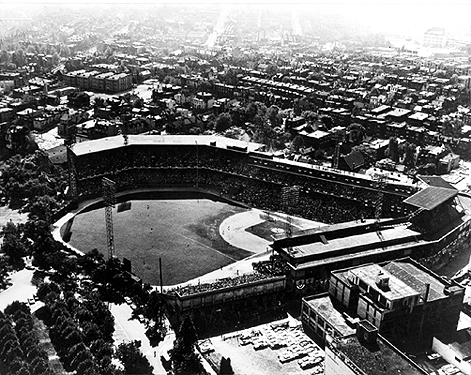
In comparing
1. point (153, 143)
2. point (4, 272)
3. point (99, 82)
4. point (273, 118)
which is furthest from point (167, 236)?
point (99, 82)

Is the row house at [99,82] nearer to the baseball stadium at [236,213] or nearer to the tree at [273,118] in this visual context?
the tree at [273,118]

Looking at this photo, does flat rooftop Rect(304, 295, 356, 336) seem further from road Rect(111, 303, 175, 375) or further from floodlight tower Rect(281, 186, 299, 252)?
floodlight tower Rect(281, 186, 299, 252)

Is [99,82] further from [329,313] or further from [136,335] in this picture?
[329,313]

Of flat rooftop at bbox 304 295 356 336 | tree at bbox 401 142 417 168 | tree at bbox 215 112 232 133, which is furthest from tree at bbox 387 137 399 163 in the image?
flat rooftop at bbox 304 295 356 336

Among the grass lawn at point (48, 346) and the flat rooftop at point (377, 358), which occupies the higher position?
the flat rooftop at point (377, 358)

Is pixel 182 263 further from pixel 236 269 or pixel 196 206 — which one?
pixel 196 206

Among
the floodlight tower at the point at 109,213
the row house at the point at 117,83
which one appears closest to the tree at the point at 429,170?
the floodlight tower at the point at 109,213

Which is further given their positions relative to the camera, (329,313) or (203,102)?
(203,102)
